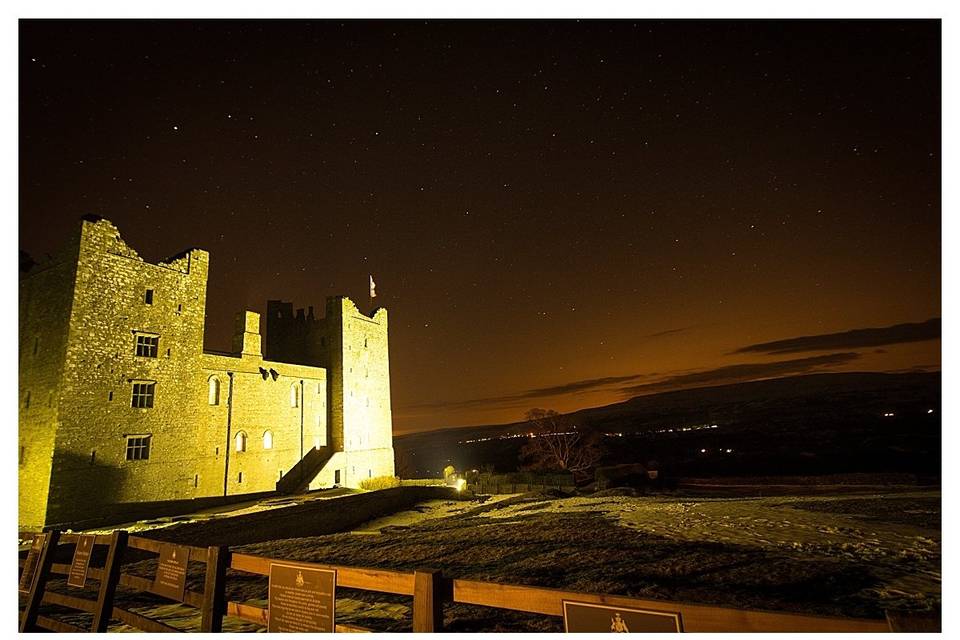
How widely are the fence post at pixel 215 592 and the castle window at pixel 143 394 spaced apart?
18.9m

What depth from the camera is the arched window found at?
2525cm

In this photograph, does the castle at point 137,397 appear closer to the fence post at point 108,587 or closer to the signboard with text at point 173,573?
the fence post at point 108,587

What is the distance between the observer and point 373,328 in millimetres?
37438

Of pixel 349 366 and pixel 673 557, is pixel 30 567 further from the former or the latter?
pixel 349 366

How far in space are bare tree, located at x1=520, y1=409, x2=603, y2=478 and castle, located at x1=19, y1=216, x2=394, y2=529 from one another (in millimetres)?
30290

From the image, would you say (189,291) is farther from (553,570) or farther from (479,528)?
(553,570)

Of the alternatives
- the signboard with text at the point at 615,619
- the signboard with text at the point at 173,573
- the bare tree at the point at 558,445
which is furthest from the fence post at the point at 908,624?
the bare tree at the point at 558,445

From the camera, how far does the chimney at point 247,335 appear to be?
27844 mm

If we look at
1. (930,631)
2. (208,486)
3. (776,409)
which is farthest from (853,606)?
(776,409)

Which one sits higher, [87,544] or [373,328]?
[373,328]

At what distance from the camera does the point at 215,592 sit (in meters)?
5.36

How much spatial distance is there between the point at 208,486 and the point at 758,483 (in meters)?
30.7

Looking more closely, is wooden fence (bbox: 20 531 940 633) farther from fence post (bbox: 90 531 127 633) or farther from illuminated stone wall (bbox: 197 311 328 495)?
illuminated stone wall (bbox: 197 311 328 495)

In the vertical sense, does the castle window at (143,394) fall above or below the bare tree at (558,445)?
above
